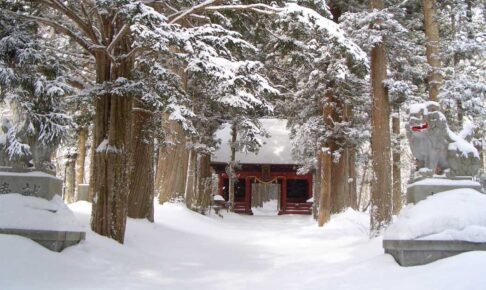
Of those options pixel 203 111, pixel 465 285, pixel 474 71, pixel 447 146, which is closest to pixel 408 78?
pixel 474 71

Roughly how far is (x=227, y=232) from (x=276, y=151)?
16.8 m

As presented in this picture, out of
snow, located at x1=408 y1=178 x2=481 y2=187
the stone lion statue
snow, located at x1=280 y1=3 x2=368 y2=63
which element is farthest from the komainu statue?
the stone lion statue

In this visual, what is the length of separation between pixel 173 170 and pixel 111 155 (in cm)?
874

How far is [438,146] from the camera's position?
8.30 meters

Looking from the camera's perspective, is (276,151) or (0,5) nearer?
(0,5)

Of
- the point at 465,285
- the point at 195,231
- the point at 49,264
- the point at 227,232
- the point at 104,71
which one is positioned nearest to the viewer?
the point at 465,285

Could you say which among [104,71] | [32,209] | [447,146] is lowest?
[32,209]

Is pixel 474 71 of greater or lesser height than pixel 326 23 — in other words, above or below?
above

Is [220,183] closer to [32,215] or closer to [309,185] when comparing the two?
[309,185]

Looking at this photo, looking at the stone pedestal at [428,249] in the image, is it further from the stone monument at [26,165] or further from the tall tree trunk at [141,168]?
the tall tree trunk at [141,168]

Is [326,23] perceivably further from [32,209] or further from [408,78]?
[408,78]

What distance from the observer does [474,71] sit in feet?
52.8

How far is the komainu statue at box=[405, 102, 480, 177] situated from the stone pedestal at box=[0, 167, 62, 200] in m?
6.39

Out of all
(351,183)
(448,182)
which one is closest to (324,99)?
(351,183)
